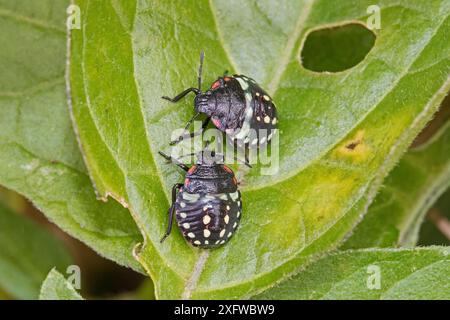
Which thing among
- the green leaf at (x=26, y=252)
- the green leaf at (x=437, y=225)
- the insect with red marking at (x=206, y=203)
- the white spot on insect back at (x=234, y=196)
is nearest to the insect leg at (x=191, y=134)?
the insect with red marking at (x=206, y=203)

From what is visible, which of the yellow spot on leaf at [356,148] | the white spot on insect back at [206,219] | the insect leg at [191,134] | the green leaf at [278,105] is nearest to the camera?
the green leaf at [278,105]

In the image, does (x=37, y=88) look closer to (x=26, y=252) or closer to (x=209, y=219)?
(x=26, y=252)

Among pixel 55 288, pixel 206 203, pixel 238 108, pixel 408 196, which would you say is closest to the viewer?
pixel 55 288

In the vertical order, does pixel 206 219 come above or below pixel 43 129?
below

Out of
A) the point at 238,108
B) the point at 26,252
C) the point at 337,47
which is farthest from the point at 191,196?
the point at 26,252

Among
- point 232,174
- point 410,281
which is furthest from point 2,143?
point 410,281

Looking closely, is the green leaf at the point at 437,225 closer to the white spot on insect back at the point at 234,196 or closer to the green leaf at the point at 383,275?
the green leaf at the point at 383,275
